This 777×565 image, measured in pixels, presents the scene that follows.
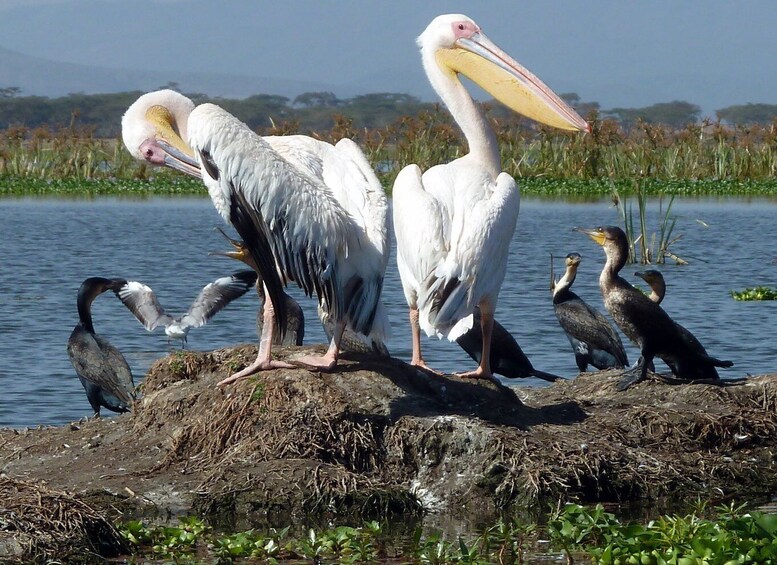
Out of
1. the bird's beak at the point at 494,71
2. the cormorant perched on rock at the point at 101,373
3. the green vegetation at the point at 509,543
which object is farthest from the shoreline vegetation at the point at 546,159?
the green vegetation at the point at 509,543

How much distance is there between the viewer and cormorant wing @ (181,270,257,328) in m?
8.43

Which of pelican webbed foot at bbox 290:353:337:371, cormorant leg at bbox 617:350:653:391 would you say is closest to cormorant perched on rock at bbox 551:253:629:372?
cormorant leg at bbox 617:350:653:391

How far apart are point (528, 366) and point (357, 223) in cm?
198

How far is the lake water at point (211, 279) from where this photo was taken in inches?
349

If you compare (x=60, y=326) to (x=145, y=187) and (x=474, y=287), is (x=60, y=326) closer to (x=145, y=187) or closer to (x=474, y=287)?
(x=474, y=287)

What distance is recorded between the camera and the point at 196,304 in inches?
338

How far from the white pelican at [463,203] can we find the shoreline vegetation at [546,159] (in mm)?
15371

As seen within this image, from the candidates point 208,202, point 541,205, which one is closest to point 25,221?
point 208,202

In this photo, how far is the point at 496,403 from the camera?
5.89 m

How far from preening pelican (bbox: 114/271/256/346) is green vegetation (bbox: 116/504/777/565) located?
3.55 metres

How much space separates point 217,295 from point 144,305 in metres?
0.46

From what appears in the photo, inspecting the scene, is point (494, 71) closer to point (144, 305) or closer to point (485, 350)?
point (485, 350)

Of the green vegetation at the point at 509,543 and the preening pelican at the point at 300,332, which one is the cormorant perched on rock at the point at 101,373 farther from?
the green vegetation at the point at 509,543

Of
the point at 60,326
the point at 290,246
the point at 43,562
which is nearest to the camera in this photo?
the point at 43,562
